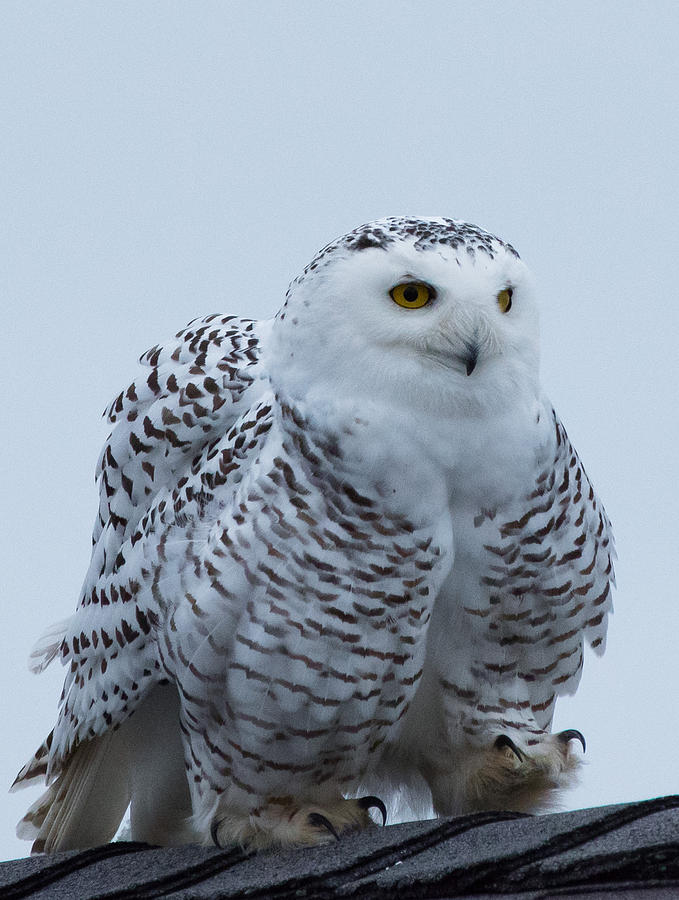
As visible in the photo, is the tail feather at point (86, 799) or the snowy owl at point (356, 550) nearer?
the snowy owl at point (356, 550)

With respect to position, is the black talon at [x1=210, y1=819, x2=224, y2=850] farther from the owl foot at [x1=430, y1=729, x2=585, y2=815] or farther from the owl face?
the owl face

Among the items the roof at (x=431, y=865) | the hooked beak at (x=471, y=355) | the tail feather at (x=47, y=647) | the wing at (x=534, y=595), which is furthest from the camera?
the tail feather at (x=47, y=647)

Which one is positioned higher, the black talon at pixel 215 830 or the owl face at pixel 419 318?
the owl face at pixel 419 318

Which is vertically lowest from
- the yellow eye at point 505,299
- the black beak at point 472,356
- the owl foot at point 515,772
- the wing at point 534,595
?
the owl foot at point 515,772

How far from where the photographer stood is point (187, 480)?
3.53 meters

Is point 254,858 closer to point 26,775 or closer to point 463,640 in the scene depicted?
point 463,640

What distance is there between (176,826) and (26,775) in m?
0.45

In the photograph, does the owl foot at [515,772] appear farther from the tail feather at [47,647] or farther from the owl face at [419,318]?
the tail feather at [47,647]

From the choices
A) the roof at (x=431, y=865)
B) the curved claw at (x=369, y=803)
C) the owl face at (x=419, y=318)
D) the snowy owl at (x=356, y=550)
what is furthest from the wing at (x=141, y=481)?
the curved claw at (x=369, y=803)

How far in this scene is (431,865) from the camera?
108 inches

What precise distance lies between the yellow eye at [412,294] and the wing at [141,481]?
1.42 feet

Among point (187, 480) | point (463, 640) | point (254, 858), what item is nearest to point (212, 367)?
point (187, 480)

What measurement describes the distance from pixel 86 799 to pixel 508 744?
1.08 metres

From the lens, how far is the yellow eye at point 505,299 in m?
3.24
